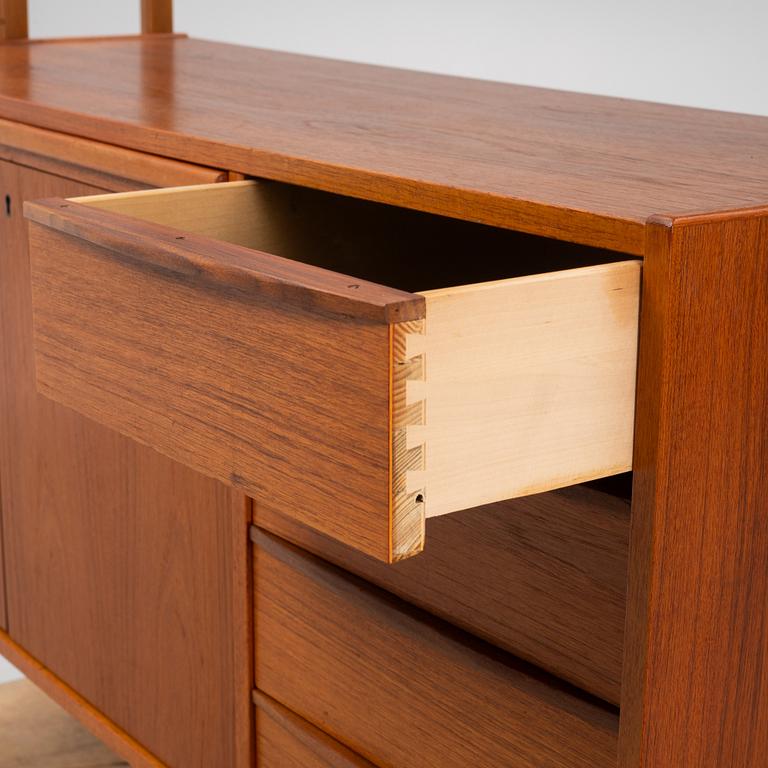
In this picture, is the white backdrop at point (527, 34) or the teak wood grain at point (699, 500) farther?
the white backdrop at point (527, 34)

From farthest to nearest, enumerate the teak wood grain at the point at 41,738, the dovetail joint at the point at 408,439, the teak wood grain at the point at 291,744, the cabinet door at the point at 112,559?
1. the teak wood grain at the point at 41,738
2. the cabinet door at the point at 112,559
3. the teak wood grain at the point at 291,744
4. the dovetail joint at the point at 408,439

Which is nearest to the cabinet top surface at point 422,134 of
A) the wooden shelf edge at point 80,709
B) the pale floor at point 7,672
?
the wooden shelf edge at point 80,709

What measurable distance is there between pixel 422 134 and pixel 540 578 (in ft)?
1.31

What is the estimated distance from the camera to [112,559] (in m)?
1.48

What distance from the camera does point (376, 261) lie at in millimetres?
1238

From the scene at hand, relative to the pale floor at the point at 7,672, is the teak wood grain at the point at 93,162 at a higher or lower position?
higher

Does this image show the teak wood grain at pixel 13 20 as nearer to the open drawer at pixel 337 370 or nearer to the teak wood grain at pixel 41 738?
the teak wood grain at pixel 41 738

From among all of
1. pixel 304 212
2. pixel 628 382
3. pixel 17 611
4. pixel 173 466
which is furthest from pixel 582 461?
pixel 17 611

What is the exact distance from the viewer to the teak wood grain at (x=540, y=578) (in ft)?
3.11

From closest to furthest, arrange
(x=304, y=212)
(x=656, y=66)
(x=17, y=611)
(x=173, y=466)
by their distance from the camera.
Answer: (x=304, y=212) < (x=173, y=466) < (x=17, y=611) < (x=656, y=66)

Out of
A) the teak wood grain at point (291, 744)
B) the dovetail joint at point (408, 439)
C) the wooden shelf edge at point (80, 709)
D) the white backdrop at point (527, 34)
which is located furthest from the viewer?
the white backdrop at point (527, 34)

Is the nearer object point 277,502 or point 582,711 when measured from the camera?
point 277,502

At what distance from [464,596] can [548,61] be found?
2.48 meters

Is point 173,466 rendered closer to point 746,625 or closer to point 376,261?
point 376,261
